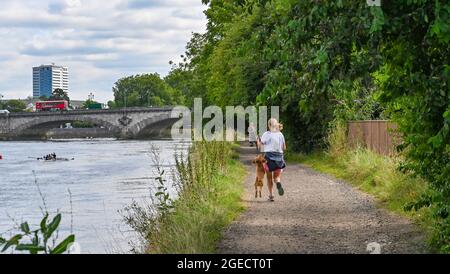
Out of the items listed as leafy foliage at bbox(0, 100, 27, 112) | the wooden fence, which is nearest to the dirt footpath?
the wooden fence

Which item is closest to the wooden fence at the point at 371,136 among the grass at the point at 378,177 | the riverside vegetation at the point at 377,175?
the riverside vegetation at the point at 377,175

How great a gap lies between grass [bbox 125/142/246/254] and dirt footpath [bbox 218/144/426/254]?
0.83 feet

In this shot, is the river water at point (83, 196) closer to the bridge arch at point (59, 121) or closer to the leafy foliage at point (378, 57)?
the leafy foliage at point (378, 57)

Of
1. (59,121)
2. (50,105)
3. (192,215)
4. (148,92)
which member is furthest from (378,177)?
(148,92)

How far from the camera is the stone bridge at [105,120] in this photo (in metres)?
110

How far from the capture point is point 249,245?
1033cm

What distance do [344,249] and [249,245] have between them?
1267mm

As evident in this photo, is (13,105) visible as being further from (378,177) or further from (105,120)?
(378,177)

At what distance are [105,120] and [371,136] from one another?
9327 centimetres

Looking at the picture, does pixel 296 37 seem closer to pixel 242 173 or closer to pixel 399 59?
pixel 399 59

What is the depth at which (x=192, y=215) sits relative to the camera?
11.7 metres

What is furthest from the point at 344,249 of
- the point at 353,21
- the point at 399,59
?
the point at 353,21

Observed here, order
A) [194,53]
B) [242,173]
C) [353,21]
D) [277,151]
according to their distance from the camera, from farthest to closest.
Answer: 1. [194,53]
2. [242,173]
3. [277,151]
4. [353,21]

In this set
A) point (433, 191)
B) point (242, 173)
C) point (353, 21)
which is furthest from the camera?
point (242, 173)
